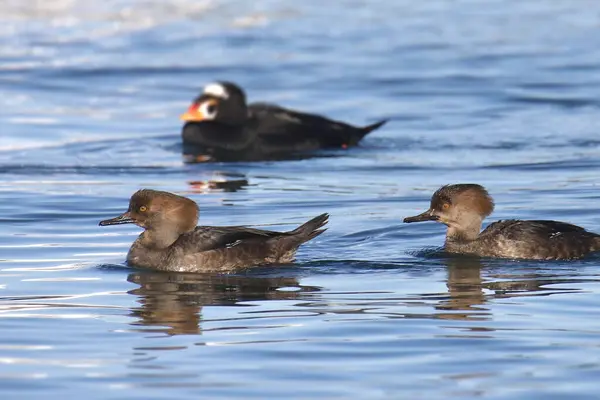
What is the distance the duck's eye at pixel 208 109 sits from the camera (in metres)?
18.8

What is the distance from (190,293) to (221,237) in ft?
2.82

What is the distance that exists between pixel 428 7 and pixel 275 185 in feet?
50.4

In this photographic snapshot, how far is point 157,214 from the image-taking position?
1135 cm

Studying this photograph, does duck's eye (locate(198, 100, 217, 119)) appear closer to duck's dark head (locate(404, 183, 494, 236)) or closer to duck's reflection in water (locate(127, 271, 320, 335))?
duck's dark head (locate(404, 183, 494, 236))

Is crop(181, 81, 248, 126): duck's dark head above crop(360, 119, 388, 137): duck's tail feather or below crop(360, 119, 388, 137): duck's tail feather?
above

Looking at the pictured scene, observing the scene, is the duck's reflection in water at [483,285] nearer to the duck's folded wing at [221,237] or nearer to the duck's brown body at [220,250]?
the duck's brown body at [220,250]

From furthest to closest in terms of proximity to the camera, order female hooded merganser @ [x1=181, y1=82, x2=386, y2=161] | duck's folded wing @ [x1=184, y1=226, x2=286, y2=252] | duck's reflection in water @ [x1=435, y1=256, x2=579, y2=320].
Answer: female hooded merganser @ [x1=181, y1=82, x2=386, y2=161] < duck's folded wing @ [x1=184, y1=226, x2=286, y2=252] < duck's reflection in water @ [x1=435, y1=256, x2=579, y2=320]

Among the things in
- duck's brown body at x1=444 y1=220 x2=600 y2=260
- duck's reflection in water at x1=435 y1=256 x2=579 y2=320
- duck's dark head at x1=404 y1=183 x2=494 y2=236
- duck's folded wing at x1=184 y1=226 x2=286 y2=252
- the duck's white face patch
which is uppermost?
the duck's white face patch

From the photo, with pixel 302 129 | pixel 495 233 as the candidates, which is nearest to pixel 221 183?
pixel 302 129

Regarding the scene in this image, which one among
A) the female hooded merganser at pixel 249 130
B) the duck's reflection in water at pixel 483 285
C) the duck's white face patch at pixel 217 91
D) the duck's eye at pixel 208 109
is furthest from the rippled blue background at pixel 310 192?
the duck's white face patch at pixel 217 91

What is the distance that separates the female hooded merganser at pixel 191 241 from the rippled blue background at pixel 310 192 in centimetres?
16

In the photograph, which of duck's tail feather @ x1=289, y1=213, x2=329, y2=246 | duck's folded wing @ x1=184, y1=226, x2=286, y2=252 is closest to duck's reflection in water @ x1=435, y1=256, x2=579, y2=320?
duck's tail feather @ x1=289, y1=213, x2=329, y2=246

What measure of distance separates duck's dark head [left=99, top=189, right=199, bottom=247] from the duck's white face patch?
7494 millimetres

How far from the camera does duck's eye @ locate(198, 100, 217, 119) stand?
18.8 metres
